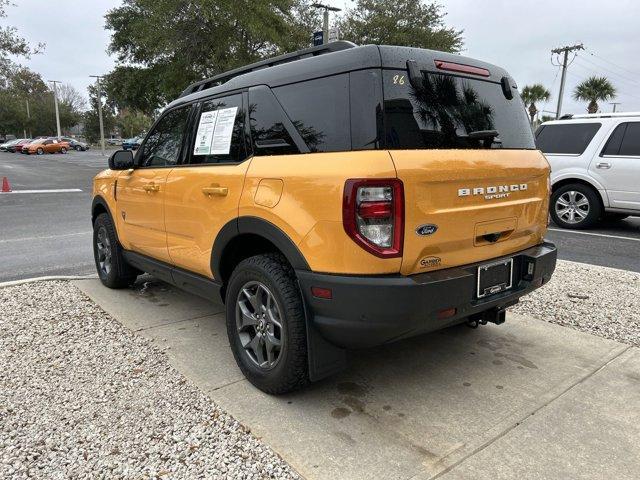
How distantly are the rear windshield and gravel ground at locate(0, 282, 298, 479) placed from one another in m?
1.72

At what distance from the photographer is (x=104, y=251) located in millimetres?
5211

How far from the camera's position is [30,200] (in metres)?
12.8

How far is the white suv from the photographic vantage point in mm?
7957

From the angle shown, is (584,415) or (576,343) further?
(576,343)

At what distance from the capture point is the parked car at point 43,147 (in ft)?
143

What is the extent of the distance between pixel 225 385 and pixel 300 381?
0.56 metres

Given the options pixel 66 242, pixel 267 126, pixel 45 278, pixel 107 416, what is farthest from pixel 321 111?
pixel 66 242

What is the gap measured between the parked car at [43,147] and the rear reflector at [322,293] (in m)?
48.7

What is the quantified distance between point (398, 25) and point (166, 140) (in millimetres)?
25922

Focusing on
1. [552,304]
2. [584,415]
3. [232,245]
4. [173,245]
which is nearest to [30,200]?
[173,245]

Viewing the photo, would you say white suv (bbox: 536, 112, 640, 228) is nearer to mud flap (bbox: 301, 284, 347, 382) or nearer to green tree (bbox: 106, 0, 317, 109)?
mud flap (bbox: 301, 284, 347, 382)

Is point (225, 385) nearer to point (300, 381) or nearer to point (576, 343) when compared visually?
point (300, 381)

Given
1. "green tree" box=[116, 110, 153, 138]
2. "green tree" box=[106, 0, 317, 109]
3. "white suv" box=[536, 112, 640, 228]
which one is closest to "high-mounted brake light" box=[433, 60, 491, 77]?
"white suv" box=[536, 112, 640, 228]

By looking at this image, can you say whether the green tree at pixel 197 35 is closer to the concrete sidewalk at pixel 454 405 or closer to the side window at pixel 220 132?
the side window at pixel 220 132
